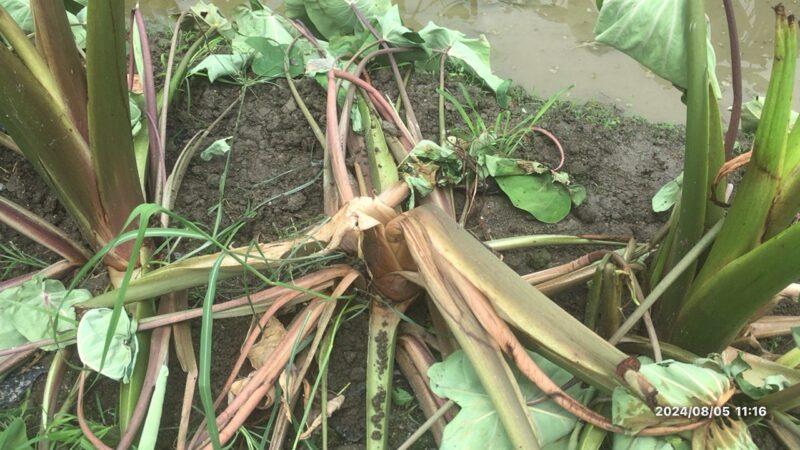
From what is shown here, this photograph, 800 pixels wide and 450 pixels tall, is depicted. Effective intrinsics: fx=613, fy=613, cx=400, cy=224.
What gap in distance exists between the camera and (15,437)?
887mm

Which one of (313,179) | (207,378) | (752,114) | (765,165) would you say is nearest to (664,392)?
(765,165)

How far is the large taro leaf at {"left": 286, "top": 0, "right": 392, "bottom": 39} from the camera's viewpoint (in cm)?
168

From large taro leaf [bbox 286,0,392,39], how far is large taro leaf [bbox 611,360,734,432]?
3.99 feet

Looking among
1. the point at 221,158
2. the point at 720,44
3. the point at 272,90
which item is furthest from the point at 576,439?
the point at 720,44

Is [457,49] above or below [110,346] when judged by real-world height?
above

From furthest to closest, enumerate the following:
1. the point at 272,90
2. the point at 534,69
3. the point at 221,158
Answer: the point at 534,69
the point at 272,90
the point at 221,158

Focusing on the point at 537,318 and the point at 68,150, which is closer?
the point at 537,318

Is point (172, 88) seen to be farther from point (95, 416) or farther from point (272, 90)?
point (95, 416)

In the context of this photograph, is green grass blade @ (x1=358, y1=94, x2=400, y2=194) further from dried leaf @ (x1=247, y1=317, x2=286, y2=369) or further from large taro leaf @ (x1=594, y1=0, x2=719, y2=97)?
large taro leaf @ (x1=594, y1=0, x2=719, y2=97)

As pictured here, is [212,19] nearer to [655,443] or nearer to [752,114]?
[752,114]

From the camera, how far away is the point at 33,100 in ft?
3.48

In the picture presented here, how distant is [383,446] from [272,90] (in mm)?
986

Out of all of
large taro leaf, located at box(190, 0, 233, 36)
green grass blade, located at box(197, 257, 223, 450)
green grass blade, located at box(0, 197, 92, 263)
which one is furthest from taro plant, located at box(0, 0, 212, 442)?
large taro leaf, located at box(190, 0, 233, 36)

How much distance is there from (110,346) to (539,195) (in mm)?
920
